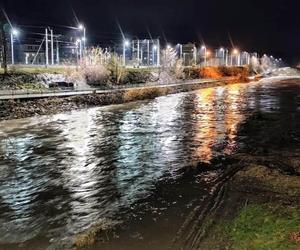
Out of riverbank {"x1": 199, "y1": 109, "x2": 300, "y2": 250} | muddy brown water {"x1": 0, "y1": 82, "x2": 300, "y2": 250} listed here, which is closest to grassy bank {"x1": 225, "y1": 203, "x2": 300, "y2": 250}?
riverbank {"x1": 199, "y1": 109, "x2": 300, "y2": 250}

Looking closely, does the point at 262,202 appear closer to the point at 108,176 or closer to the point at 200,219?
the point at 200,219

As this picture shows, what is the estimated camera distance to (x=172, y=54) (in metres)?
123

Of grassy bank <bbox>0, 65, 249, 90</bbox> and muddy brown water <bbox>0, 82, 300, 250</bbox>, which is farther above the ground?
grassy bank <bbox>0, 65, 249, 90</bbox>

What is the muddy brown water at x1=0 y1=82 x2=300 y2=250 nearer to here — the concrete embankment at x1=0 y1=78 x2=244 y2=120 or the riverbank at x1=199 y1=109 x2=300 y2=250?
the riverbank at x1=199 y1=109 x2=300 y2=250

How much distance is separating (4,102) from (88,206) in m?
37.7

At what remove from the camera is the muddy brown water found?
56.6 ft

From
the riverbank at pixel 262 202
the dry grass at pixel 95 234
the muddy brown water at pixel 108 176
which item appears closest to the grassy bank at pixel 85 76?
the muddy brown water at pixel 108 176

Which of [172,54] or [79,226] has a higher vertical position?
[172,54]

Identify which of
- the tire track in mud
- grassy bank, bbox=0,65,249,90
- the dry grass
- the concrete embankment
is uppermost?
grassy bank, bbox=0,65,249,90

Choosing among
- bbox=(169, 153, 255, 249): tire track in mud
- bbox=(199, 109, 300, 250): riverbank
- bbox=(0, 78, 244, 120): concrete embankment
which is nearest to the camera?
bbox=(199, 109, 300, 250): riverbank

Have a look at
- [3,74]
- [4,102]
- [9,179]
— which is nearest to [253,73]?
[3,74]

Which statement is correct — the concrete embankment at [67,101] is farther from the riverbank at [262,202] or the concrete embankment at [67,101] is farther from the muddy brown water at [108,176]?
the riverbank at [262,202]

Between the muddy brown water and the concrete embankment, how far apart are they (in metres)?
3.57

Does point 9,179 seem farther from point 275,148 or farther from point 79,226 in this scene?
Answer: point 275,148
